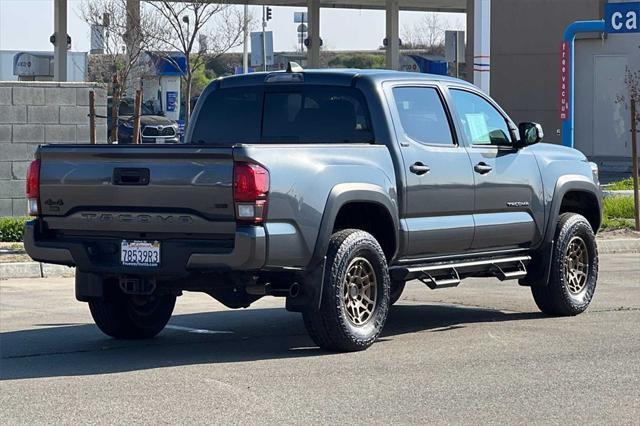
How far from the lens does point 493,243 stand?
10.9 meters

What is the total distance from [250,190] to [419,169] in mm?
1876

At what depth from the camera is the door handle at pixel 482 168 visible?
1068cm

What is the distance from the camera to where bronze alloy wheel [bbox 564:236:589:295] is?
38.3 ft

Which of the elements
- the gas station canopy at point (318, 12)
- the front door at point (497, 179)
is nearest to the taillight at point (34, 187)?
the front door at point (497, 179)

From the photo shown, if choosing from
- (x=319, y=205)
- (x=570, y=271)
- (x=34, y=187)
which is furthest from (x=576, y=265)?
(x=34, y=187)

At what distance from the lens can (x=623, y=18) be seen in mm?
23344

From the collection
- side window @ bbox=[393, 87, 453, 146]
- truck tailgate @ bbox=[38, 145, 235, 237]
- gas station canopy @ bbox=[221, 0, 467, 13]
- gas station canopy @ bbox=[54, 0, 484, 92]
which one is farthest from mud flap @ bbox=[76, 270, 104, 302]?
gas station canopy @ bbox=[221, 0, 467, 13]

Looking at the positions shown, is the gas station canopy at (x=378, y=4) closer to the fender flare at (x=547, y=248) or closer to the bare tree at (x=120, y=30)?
the bare tree at (x=120, y=30)

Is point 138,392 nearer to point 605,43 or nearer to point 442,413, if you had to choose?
point 442,413

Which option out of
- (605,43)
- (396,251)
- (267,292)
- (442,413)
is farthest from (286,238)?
(605,43)

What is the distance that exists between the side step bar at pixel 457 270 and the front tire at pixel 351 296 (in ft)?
1.42

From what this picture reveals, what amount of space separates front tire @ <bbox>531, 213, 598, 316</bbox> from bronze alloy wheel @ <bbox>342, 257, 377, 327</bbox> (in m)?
2.35

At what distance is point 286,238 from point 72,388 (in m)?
1.80

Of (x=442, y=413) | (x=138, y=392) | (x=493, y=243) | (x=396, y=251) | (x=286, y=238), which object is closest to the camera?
(x=442, y=413)
